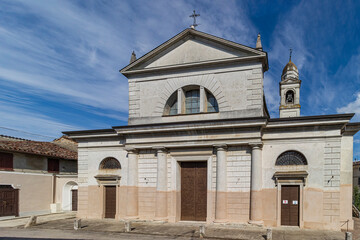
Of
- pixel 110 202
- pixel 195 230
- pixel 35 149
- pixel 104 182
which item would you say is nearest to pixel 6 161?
pixel 35 149

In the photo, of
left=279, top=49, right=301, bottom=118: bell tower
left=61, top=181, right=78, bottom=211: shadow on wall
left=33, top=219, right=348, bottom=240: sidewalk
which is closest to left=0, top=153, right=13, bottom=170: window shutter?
left=61, top=181, right=78, bottom=211: shadow on wall

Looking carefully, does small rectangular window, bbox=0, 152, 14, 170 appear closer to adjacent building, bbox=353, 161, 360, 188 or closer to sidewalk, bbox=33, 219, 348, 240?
sidewalk, bbox=33, 219, 348, 240

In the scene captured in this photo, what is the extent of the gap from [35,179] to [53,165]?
2.15m

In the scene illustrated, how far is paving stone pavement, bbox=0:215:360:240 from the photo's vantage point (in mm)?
13258

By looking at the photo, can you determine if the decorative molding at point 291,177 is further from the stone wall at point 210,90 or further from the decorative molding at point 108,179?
the decorative molding at point 108,179

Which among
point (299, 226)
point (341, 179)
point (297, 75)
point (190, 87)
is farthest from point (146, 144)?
point (297, 75)

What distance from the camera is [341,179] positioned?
1579cm

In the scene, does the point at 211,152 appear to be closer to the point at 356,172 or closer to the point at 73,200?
the point at 73,200

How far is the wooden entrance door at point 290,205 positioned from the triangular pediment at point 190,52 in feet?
24.9

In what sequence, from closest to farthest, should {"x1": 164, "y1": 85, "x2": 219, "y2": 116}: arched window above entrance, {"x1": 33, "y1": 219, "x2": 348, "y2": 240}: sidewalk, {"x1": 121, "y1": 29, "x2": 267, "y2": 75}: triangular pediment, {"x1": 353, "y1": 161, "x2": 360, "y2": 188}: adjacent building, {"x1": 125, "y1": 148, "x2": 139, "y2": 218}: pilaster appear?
{"x1": 33, "y1": 219, "x2": 348, "y2": 240}: sidewalk → {"x1": 121, "y1": 29, "x2": 267, "y2": 75}: triangular pediment → {"x1": 164, "y1": 85, "x2": 219, "y2": 116}: arched window above entrance → {"x1": 125, "y1": 148, "x2": 139, "y2": 218}: pilaster → {"x1": 353, "y1": 161, "x2": 360, "y2": 188}: adjacent building

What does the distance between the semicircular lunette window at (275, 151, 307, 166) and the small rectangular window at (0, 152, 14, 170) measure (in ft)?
63.5

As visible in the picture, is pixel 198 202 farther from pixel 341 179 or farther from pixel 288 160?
pixel 341 179

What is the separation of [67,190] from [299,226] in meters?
19.6

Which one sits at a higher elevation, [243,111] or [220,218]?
[243,111]
